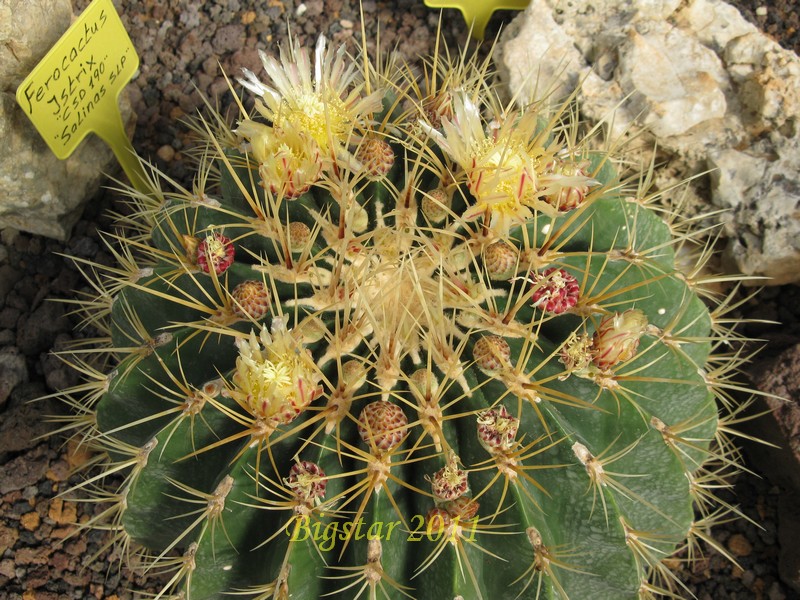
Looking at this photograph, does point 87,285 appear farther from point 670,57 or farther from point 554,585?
point 670,57

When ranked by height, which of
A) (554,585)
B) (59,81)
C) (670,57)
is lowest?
(554,585)

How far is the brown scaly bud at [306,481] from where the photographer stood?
1.20 metres

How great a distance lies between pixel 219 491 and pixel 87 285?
4.71ft

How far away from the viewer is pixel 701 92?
7.09 feet

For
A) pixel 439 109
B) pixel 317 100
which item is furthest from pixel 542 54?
pixel 317 100

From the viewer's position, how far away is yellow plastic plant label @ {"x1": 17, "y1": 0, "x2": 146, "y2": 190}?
1.93 meters

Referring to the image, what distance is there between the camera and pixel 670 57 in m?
2.21

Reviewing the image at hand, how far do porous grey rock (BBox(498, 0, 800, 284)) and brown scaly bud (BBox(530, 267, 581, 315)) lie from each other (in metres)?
0.93

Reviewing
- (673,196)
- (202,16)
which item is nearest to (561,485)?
(673,196)

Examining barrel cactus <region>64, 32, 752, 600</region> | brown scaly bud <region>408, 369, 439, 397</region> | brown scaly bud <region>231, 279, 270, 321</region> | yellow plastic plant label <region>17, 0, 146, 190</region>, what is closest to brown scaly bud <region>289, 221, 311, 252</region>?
barrel cactus <region>64, 32, 752, 600</region>

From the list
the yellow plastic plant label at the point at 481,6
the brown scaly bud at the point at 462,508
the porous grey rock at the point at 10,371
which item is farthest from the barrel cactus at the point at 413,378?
the yellow plastic plant label at the point at 481,6

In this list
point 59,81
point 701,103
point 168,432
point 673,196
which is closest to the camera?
point 168,432

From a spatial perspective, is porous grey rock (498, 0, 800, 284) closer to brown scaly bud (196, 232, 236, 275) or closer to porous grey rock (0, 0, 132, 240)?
brown scaly bud (196, 232, 236, 275)

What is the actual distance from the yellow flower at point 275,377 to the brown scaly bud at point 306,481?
0.09 meters
